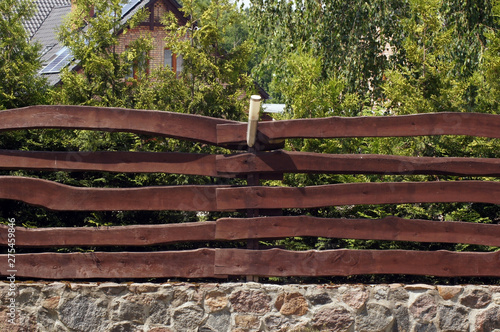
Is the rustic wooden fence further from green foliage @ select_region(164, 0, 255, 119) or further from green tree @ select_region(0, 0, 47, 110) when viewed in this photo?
green foliage @ select_region(164, 0, 255, 119)

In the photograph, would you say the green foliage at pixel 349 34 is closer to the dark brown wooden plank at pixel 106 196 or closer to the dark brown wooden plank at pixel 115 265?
the dark brown wooden plank at pixel 106 196

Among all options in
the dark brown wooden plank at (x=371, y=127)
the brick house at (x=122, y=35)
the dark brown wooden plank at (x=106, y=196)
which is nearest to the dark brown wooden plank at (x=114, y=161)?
the dark brown wooden plank at (x=106, y=196)

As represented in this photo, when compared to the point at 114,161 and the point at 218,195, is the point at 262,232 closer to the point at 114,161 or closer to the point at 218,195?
the point at 218,195

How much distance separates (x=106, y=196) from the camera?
16.3 ft

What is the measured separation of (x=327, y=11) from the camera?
11.3 metres

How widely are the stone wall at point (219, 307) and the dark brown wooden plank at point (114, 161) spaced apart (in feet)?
3.10

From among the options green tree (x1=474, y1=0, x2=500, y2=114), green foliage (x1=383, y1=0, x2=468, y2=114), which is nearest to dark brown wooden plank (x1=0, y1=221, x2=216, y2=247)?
green foliage (x1=383, y1=0, x2=468, y2=114)

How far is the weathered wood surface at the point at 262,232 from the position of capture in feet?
16.0

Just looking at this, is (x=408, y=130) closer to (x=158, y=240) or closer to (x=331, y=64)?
(x=158, y=240)

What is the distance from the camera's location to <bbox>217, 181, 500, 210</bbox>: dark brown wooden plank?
16.1ft

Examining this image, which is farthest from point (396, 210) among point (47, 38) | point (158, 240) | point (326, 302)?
point (47, 38)

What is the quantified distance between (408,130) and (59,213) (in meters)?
3.16

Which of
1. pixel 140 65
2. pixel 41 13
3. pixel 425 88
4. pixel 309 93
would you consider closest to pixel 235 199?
pixel 309 93

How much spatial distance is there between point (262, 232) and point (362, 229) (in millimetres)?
837
